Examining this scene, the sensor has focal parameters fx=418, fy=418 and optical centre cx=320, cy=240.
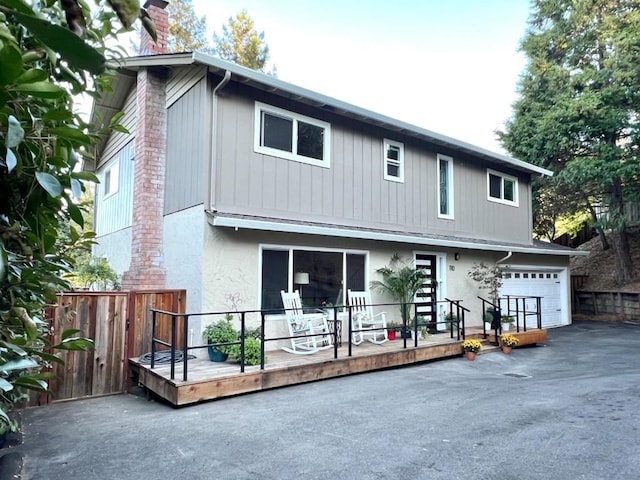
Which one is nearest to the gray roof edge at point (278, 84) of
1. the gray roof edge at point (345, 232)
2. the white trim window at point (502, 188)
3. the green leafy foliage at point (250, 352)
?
the white trim window at point (502, 188)

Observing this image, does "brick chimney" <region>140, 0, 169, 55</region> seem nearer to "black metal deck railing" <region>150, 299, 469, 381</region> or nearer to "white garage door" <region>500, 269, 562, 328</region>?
"black metal deck railing" <region>150, 299, 469, 381</region>

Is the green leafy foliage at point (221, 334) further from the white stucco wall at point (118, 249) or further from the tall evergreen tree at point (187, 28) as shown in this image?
the tall evergreen tree at point (187, 28)

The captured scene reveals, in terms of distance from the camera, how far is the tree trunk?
48.7 feet

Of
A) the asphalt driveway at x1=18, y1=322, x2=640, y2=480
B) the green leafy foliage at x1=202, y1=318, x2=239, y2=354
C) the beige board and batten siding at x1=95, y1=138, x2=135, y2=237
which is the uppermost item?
the beige board and batten siding at x1=95, y1=138, x2=135, y2=237

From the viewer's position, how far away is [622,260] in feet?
49.1

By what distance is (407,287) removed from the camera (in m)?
8.70

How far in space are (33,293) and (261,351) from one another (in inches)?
178

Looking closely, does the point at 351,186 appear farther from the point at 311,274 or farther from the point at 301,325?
the point at 301,325

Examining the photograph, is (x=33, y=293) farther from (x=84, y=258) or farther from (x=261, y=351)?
(x=84, y=258)

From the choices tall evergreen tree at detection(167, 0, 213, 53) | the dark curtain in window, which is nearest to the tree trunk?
the dark curtain in window

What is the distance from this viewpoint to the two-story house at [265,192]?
22.9ft

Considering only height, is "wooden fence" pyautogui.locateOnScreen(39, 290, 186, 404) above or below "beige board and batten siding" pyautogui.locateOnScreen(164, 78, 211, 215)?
below

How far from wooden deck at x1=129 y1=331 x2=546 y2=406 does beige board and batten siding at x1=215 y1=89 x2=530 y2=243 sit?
257cm

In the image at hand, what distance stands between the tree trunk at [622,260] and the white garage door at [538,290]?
10.0 ft
